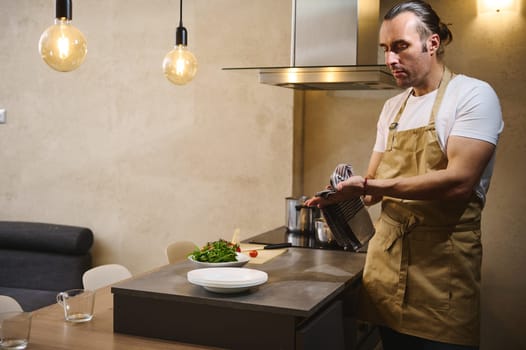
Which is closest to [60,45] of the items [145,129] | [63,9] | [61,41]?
[61,41]

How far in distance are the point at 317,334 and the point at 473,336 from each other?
0.52 meters

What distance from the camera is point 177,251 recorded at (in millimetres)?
3154

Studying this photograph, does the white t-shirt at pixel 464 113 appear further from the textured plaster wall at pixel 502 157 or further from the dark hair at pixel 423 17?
the textured plaster wall at pixel 502 157

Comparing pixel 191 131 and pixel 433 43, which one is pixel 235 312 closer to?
pixel 433 43

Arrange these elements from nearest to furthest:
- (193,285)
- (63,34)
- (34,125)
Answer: (193,285) < (63,34) < (34,125)

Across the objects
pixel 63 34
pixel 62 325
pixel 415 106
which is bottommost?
pixel 62 325

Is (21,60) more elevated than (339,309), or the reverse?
(21,60)

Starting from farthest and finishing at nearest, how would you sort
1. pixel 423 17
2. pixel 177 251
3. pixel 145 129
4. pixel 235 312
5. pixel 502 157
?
1. pixel 145 129
2. pixel 502 157
3. pixel 177 251
4. pixel 423 17
5. pixel 235 312

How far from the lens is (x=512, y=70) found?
3.22m

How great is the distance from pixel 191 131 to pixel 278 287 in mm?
1945

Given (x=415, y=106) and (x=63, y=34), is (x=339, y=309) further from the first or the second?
(x=63, y=34)

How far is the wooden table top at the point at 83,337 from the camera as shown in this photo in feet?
6.30

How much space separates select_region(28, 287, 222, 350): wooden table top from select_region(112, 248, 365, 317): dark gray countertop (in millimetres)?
138

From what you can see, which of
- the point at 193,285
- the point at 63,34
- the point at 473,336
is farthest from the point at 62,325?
the point at 473,336
